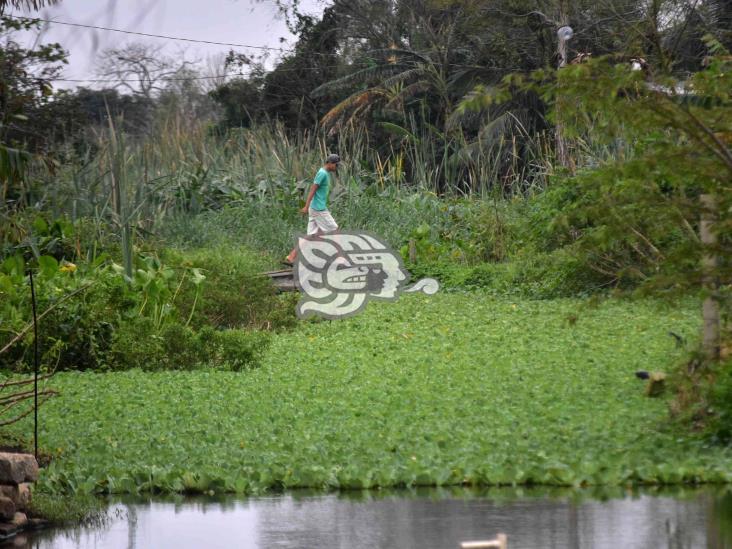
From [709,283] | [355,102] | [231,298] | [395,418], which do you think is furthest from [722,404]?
[355,102]

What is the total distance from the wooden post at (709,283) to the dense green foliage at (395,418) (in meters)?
0.37

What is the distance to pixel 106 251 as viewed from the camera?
1817 cm

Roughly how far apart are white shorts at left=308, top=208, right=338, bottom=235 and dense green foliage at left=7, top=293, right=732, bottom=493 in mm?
5044

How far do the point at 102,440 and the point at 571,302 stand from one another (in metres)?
10.5

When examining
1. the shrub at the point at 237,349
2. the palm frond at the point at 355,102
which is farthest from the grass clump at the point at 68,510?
the palm frond at the point at 355,102

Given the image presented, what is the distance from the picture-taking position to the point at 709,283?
27.8ft

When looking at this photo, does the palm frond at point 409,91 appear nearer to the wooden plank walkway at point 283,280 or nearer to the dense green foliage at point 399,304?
the dense green foliage at point 399,304

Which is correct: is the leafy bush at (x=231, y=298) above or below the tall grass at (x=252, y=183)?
below

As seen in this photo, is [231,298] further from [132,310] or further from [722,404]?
[722,404]

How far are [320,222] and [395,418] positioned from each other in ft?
35.6

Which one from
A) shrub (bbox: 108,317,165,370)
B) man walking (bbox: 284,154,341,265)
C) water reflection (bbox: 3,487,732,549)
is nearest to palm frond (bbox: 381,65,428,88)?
man walking (bbox: 284,154,341,265)

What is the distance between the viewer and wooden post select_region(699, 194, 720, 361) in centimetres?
841

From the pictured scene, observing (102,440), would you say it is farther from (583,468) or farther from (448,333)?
(448,333)

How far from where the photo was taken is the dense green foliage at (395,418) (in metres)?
8.01
